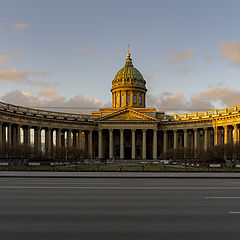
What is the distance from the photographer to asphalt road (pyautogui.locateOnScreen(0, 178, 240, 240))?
33.4 ft

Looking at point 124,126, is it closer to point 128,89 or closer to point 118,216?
point 128,89

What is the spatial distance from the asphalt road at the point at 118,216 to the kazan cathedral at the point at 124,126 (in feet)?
195

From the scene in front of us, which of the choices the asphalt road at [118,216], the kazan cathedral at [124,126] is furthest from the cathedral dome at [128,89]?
the asphalt road at [118,216]

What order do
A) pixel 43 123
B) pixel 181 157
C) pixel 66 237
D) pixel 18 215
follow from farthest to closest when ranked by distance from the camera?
pixel 43 123
pixel 181 157
pixel 18 215
pixel 66 237

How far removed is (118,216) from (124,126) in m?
95.7

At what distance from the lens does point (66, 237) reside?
385 inches

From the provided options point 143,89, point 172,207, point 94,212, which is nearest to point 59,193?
point 94,212

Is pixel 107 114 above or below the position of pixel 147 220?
Result: above

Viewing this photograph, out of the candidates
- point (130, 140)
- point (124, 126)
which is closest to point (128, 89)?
point (130, 140)

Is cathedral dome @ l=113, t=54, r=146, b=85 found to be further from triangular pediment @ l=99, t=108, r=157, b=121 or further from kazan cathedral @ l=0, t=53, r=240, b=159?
triangular pediment @ l=99, t=108, r=157, b=121

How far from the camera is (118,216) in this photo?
1262 cm

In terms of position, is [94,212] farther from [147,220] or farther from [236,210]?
[236,210]

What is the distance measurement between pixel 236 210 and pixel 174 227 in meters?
4.39

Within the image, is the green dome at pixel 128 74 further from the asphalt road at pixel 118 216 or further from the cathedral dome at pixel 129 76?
the asphalt road at pixel 118 216
